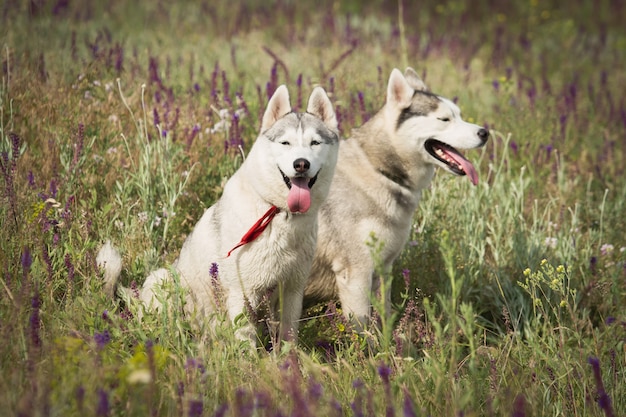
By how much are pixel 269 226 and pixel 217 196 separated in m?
1.33

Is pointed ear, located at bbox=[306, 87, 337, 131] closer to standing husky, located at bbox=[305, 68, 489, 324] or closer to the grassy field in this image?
standing husky, located at bbox=[305, 68, 489, 324]

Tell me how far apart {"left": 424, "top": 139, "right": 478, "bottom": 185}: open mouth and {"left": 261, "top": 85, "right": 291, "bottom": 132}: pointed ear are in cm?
103

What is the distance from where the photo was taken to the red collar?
134 inches

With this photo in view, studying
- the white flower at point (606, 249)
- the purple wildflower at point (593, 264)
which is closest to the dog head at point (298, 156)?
the purple wildflower at point (593, 264)

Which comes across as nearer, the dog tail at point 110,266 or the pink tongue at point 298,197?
the pink tongue at point 298,197

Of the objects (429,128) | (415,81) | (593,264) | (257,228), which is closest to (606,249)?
(593,264)

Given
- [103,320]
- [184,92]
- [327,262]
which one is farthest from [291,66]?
[103,320]

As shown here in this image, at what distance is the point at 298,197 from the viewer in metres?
3.40

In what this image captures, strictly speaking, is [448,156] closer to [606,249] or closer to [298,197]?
[298,197]

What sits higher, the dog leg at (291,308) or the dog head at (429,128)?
the dog head at (429,128)

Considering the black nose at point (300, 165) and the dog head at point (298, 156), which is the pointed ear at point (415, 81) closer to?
the dog head at point (298, 156)

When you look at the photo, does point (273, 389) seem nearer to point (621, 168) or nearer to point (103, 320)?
point (103, 320)

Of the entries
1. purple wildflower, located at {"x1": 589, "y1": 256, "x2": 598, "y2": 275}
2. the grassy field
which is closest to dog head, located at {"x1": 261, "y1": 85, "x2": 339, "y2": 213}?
the grassy field

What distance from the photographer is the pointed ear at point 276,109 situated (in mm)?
3725
